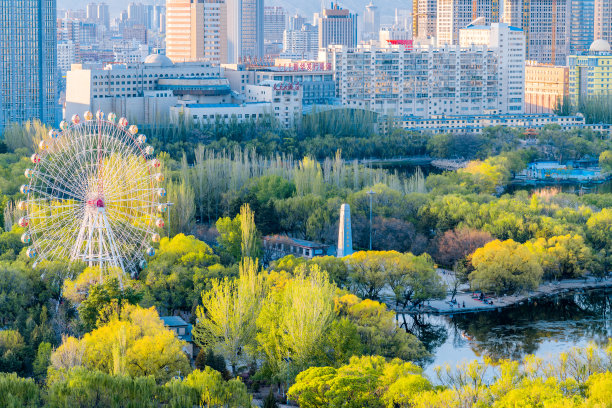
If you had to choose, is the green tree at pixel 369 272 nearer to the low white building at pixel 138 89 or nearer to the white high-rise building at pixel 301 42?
the low white building at pixel 138 89

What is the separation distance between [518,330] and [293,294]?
7.81 m

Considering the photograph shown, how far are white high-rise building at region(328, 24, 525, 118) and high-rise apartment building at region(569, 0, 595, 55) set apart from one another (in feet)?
134

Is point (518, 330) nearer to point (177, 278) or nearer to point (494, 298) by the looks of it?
point (494, 298)

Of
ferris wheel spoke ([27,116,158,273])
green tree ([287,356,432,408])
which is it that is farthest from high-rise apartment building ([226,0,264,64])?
green tree ([287,356,432,408])

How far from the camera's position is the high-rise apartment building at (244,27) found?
121m

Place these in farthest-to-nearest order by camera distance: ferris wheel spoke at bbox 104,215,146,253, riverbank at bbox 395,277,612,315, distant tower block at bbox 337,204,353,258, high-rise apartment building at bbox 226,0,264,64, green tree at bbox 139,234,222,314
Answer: high-rise apartment building at bbox 226,0,264,64
distant tower block at bbox 337,204,353,258
riverbank at bbox 395,277,612,315
ferris wheel spoke at bbox 104,215,146,253
green tree at bbox 139,234,222,314

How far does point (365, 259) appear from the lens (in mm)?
35188

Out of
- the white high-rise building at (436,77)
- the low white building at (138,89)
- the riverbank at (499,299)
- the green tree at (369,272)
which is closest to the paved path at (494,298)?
the riverbank at (499,299)

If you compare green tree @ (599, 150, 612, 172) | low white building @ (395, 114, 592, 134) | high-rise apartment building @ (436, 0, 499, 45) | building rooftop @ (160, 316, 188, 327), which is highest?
high-rise apartment building @ (436, 0, 499, 45)

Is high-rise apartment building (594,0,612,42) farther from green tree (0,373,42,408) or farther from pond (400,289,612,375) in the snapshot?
green tree (0,373,42,408)

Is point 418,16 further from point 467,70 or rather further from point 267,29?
point 267,29

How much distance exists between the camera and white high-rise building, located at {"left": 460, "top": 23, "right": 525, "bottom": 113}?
297ft

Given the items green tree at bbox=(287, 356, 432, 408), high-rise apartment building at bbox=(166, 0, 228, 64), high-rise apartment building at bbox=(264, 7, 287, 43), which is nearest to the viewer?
green tree at bbox=(287, 356, 432, 408)

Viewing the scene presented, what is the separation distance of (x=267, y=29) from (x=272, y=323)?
152 meters
